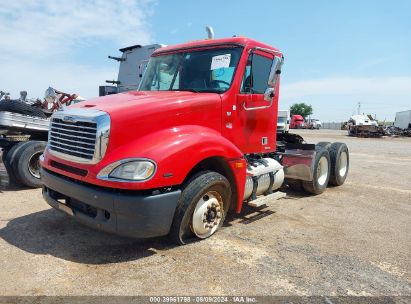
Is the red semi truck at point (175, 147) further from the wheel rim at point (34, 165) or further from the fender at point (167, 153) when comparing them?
the wheel rim at point (34, 165)

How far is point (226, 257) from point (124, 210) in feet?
4.20

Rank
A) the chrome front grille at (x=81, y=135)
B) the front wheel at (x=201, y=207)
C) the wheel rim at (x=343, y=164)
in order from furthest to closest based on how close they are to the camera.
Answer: the wheel rim at (x=343, y=164) → the front wheel at (x=201, y=207) → the chrome front grille at (x=81, y=135)

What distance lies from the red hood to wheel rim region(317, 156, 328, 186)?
360 cm

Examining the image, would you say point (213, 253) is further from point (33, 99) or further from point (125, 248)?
point (33, 99)

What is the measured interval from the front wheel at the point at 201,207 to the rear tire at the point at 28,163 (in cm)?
407

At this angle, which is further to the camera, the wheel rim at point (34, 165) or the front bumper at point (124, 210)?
the wheel rim at point (34, 165)

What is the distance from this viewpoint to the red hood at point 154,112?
3678 millimetres

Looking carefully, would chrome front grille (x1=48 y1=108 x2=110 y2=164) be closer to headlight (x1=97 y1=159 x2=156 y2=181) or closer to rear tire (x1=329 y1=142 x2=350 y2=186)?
headlight (x1=97 y1=159 x2=156 y2=181)

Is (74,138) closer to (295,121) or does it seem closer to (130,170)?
(130,170)

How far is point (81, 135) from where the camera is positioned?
3.77m

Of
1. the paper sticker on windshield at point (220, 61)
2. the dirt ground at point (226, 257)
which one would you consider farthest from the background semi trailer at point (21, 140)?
the paper sticker on windshield at point (220, 61)

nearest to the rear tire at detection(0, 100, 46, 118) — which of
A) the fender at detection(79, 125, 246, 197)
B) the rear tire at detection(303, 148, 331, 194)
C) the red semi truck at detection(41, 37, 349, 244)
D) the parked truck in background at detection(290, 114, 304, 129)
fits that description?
the red semi truck at detection(41, 37, 349, 244)

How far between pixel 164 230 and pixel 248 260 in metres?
0.99

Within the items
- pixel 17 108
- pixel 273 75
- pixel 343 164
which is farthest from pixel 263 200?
pixel 17 108
